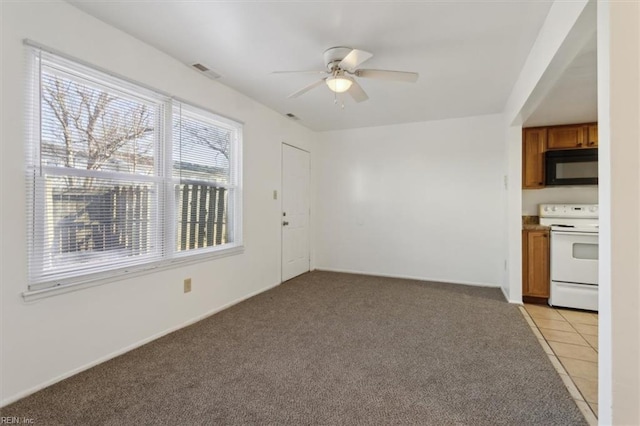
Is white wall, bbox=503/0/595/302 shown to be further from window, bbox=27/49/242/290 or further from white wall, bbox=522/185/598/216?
window, bbox=27/49/242/290

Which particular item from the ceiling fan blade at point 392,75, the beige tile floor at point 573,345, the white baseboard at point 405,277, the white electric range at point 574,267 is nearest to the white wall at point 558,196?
the white electric range at point 574,267

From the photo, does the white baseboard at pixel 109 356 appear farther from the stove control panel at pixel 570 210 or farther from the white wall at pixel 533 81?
the stove control panel at pixel 570 210

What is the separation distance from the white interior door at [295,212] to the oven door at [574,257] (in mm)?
3417

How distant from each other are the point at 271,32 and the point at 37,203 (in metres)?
1.98

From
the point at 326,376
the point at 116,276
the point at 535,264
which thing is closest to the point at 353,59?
the point at 326,376

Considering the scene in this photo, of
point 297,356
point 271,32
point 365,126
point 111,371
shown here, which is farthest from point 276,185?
point 111,371

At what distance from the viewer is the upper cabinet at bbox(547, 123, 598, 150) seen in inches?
146

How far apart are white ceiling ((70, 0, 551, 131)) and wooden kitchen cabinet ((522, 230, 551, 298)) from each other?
1.83 metres

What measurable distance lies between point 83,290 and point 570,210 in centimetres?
532

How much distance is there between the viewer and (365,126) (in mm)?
4867

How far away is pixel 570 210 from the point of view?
3820 mm

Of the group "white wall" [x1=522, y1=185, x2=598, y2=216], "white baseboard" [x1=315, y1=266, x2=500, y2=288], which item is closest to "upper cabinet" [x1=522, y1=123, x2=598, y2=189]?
"white wall" [x1=522, y1=185, x2=598, y2=216]

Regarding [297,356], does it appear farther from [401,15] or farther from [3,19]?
[3,19]

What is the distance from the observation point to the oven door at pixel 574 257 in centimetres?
326
